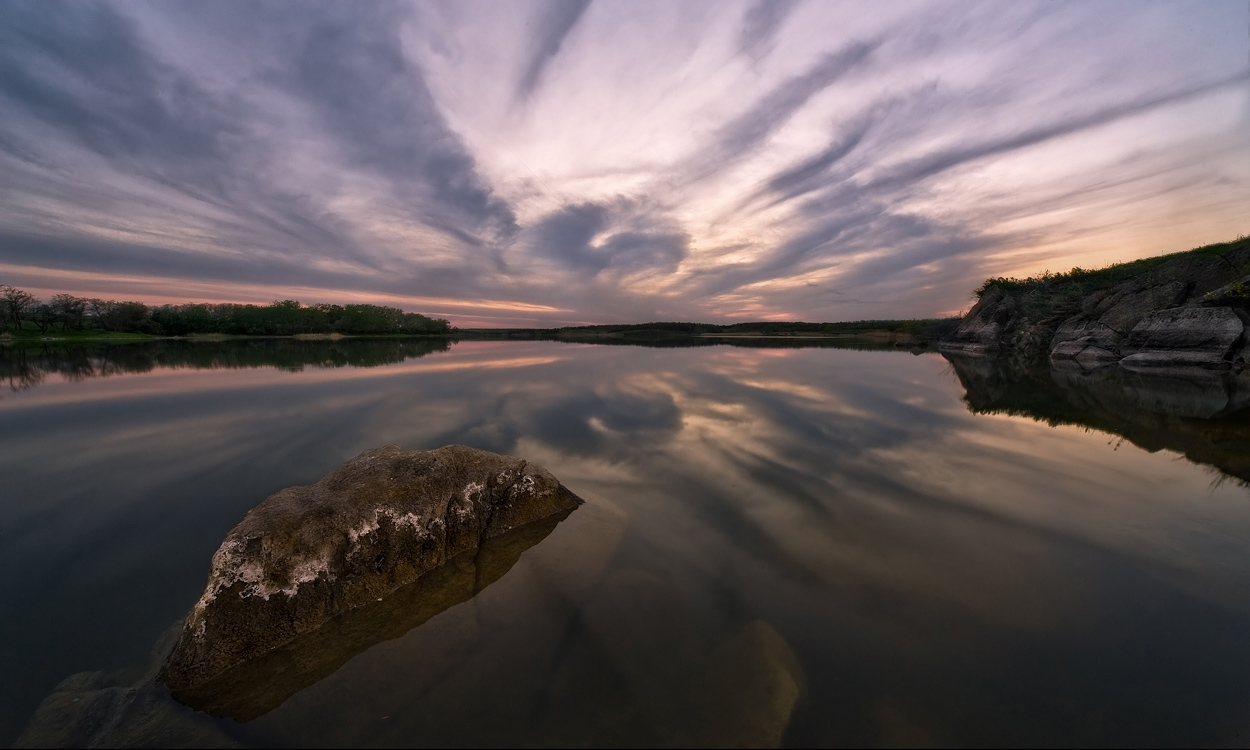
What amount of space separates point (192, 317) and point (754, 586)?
544 ft

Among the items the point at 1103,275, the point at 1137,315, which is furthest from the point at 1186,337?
the point at 1103,275

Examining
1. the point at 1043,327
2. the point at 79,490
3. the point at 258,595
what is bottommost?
the point at 79,490

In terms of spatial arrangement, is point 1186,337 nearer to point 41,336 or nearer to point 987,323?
point 987,323

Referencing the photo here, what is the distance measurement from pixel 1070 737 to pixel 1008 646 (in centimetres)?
93

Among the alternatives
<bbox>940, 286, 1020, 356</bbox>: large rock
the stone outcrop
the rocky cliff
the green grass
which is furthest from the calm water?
the green grass

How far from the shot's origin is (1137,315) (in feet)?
96.7

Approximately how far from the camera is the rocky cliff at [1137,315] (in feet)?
78.2

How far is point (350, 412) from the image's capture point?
14.3 m

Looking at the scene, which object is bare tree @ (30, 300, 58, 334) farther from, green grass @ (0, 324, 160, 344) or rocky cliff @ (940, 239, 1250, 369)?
rocky cliff @ (940, 239, 1250, 369)

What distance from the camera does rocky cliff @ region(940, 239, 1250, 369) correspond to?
2383cm

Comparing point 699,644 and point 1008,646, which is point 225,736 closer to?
point 699,644

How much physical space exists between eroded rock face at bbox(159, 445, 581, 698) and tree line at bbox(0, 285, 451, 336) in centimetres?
14701

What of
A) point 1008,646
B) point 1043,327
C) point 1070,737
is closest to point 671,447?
point 1008,646

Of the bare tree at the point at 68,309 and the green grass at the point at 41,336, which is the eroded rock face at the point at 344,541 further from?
the bare tree at the point at 68,309
